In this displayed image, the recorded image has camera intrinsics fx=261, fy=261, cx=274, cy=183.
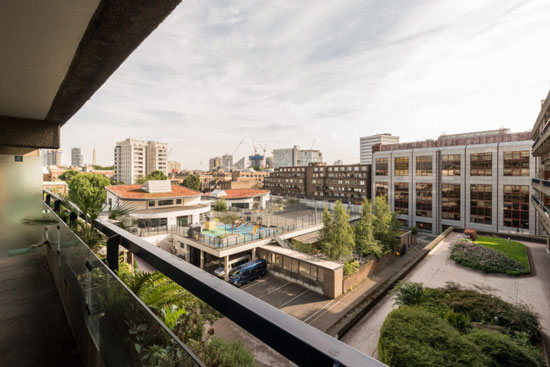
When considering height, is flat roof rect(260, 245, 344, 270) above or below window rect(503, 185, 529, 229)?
below

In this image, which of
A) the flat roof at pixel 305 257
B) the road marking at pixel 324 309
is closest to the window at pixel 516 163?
the flat roof at pixel 305 257

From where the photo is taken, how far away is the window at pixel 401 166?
4219 cm

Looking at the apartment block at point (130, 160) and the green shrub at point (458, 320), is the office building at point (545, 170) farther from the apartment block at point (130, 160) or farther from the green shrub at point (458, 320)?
the apartment block at point (130, 160)

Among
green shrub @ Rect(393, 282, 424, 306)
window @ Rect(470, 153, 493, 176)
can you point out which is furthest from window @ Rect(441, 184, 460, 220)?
green shrub @ Rect(393, 282, 424, 306)

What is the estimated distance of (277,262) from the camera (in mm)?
21094

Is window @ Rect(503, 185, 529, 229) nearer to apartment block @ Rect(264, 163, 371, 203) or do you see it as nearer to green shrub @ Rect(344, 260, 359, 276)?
apartment block @ Rect(264, 163, 371, 203)

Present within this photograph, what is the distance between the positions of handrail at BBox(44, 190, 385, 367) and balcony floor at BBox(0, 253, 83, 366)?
2.38 m

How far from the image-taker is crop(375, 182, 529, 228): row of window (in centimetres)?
3291

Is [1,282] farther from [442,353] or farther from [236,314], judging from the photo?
[442,353]

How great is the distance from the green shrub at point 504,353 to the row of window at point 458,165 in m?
34.7

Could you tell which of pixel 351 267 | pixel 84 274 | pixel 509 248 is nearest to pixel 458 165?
pixel 509 248

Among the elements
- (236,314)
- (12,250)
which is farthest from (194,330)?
(12,250)

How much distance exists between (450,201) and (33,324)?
45046 millimetres

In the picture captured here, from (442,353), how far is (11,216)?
483 inches
